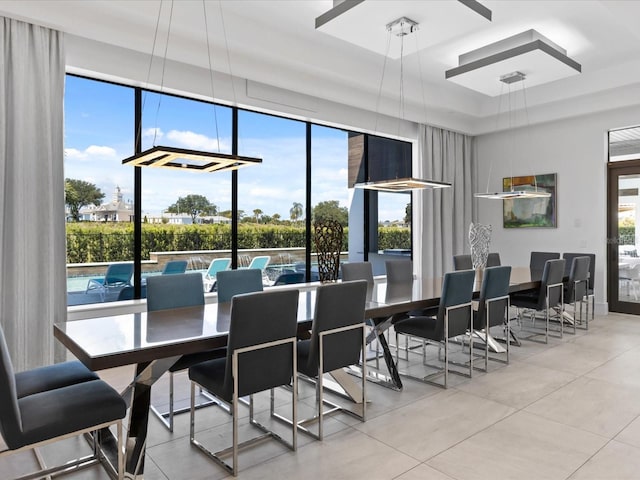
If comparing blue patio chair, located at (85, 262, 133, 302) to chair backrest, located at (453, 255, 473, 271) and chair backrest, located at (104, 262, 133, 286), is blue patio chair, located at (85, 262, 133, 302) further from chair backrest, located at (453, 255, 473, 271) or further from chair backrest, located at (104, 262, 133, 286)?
chair backrest, located at (453, 255, 473, 271)

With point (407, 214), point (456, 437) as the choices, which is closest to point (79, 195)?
point (456, 437)

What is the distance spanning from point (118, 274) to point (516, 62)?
4.67 metres

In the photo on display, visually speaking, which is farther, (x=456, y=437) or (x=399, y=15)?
(x=399, y=15)

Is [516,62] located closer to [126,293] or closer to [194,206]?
A: [194,206]

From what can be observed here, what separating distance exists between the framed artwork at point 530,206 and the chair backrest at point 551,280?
7.94 ft

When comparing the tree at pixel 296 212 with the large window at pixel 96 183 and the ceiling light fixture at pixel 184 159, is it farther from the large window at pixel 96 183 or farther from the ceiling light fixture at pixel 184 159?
the ceiling light fixture at pixel 184 159

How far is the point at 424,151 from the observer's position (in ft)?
23.8

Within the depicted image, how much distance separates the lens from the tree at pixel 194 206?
5152 millimetres

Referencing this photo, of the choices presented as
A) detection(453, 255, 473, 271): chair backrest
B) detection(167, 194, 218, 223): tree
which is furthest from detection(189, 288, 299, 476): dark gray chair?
detection(453, 255, 473, 271): chair backrest

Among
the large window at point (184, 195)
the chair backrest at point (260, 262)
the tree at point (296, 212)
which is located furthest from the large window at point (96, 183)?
the tree at point (296, 212)

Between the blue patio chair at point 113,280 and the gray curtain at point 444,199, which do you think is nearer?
the blue patio chair at point 113,280

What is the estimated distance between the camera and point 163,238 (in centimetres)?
505

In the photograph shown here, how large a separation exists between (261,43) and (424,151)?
11.5 ft

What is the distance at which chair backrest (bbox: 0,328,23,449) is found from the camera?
183 cm
